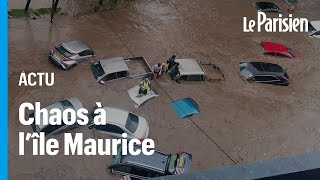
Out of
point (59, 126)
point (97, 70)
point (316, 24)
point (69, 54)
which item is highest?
point (69, 54)

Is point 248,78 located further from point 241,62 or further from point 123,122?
point 123,122

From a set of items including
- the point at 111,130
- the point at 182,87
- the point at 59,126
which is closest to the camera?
the point at 59,126

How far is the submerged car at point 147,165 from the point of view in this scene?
14594 mm

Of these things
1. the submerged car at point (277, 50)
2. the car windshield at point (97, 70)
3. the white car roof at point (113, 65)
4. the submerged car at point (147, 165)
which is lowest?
the submerged car at point (147, 165)

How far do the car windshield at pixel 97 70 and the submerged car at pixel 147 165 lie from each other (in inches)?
203

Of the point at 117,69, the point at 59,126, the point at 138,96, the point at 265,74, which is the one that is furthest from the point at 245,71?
the point at 59,126

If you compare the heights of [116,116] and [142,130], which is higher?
[116,116]

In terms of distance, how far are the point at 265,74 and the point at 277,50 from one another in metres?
3.26

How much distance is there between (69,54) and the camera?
2011cm

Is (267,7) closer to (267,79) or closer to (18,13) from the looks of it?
(267,79)

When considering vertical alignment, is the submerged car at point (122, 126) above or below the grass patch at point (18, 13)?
below

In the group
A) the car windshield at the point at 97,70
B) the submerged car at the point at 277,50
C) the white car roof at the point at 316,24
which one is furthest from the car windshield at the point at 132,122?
the white car roof at the point at 316,24

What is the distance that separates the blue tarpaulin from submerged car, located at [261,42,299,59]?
688cm

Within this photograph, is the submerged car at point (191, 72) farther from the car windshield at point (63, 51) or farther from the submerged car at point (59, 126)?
the submerged car at point (59, 126)
